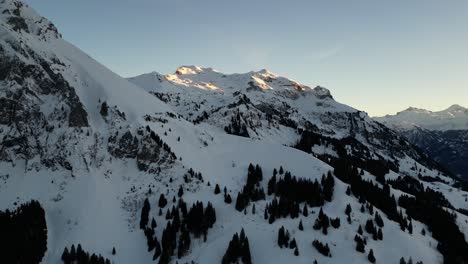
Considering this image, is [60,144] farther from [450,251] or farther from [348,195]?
[450,251]

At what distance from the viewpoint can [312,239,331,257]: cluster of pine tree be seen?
119 m

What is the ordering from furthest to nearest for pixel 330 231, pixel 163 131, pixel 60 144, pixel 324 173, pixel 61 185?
pixel 163 131
pixel 324 173
pixel 60 144
pixel 61 185
pixel 330 231

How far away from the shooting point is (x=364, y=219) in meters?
138

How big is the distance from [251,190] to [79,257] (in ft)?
207

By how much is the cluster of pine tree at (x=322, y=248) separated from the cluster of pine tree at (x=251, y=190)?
96.2 ft

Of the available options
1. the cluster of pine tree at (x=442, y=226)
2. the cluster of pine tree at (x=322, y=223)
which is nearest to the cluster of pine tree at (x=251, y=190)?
the cluster of pine tree at (x=322, y=223)

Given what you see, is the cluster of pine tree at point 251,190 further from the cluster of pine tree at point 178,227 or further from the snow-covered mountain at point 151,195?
the cluster of pine tree at point 178,227

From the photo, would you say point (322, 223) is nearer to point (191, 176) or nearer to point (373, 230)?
point (373, 230)

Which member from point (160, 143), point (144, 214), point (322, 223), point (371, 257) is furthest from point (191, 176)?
point (371, 257)

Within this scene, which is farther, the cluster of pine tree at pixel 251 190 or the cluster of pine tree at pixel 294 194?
the cluster of pine tree at pixel 251 190

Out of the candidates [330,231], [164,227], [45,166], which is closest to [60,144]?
[45,166]

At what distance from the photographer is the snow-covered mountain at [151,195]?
122188 mm

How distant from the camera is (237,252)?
11669 centimetres

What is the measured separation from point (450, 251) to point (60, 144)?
143 m
